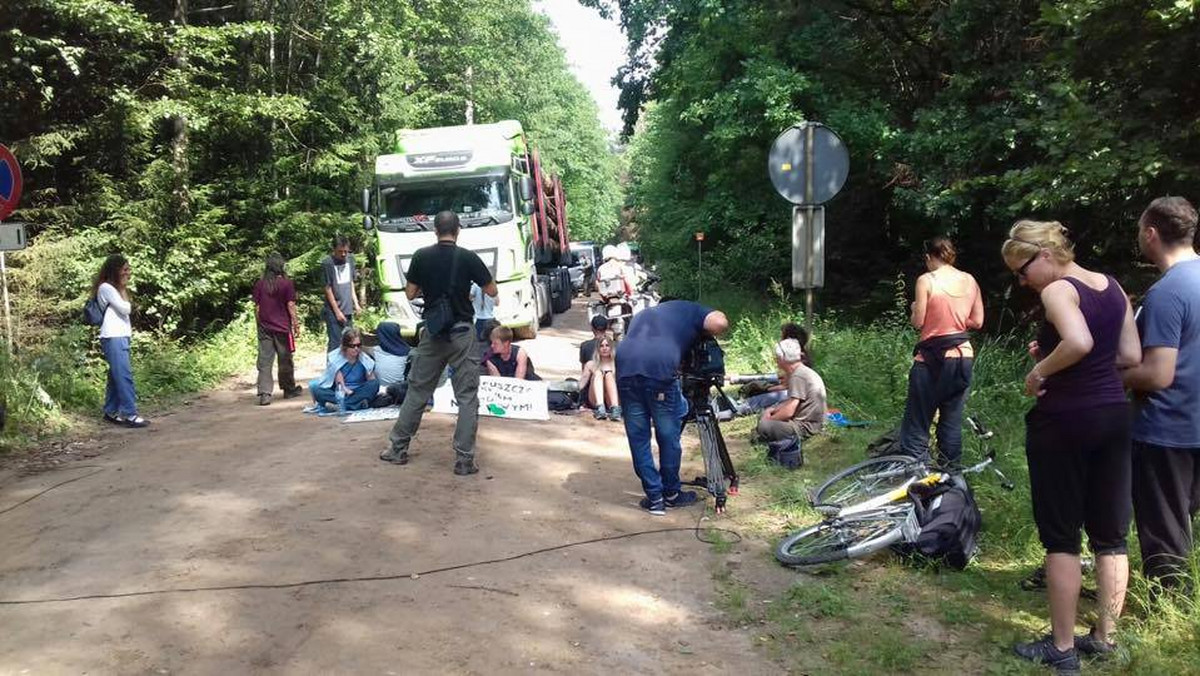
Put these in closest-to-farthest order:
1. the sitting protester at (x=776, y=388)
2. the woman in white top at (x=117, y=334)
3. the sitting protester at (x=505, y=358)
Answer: the sitting protester at (x=776, y=388) < the woman in white top at (x=117, y=334) < the sitting protester at (x=505, y=358)

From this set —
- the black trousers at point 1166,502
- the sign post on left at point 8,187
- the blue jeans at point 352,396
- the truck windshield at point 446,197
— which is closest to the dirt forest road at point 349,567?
the blue jeans at point 352,396

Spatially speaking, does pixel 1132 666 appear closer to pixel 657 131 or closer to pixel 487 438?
pixel 487 438

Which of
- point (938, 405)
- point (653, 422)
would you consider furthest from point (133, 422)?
point (938, 405)

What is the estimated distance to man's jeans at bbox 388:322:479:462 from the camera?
709 cm

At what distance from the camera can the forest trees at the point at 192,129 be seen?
13.8 m

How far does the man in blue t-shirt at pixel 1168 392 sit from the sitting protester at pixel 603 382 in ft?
19.4

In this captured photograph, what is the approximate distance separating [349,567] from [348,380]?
5.00 m

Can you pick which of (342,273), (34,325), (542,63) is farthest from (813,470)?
(542,63)

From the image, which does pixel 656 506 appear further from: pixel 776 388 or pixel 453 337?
pixel 776 388

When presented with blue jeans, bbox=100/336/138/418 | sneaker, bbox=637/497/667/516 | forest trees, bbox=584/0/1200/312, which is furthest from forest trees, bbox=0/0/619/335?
sneaker, bbox=637/497/667/516

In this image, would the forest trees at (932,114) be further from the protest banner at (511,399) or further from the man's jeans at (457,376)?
the man's jeans at (457,376)

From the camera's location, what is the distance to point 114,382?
30.1 feet

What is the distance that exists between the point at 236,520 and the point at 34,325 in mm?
8601

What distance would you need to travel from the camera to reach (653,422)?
6.24 meters
